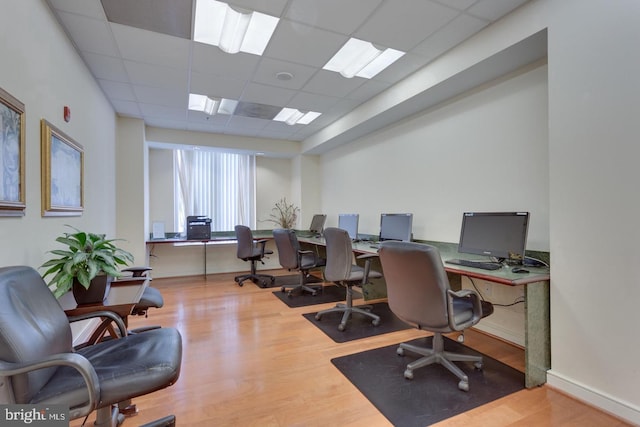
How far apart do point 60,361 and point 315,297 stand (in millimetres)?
3383

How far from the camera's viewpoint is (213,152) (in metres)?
6.07

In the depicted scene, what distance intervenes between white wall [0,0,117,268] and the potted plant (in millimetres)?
219

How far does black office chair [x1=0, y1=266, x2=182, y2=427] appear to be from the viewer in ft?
3.56

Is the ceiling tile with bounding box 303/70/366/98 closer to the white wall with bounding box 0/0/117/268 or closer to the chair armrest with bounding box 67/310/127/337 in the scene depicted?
the white wall with bounding box 0/0/117/268

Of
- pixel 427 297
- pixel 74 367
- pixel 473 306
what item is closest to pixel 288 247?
pixel 427 297

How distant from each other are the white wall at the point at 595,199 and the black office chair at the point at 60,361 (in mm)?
2405

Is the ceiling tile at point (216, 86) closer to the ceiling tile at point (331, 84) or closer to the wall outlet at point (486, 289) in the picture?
the ceiling tile at point (331, 84)

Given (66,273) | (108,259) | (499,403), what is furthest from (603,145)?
(66,273)

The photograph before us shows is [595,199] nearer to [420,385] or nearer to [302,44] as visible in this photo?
[420,385]

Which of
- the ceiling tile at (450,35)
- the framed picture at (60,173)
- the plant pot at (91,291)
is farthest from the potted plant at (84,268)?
the ceiling tile at (450,35)

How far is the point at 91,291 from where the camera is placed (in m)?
1.83

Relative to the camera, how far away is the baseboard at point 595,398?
5.51 feet

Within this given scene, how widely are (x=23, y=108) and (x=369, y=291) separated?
3819 millimetres

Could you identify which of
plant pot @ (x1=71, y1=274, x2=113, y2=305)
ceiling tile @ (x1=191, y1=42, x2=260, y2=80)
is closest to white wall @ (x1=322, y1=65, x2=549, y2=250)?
ceiling tile @ (x1=191, y1=42, x2=260, y2=80)
